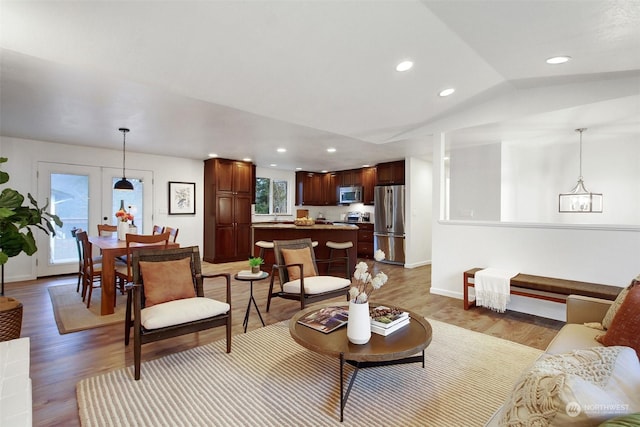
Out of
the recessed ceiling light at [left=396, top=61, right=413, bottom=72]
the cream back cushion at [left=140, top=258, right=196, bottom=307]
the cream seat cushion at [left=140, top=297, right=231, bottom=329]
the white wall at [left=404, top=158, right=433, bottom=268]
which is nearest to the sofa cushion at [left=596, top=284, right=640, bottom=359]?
the recessed ceiling light at [left=396, top=61, right=413, bottom=72]

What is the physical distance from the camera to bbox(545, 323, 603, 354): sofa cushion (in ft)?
5.84

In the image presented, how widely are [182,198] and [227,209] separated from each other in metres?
1.02

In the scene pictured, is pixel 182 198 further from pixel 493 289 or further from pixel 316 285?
pixel 493 289

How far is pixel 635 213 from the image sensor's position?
4.64 meters

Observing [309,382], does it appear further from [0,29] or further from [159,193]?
[159,193]

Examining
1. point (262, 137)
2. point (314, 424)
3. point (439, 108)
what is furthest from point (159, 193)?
point (314, 424)

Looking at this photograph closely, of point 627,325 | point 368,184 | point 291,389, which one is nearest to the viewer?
point 627,325

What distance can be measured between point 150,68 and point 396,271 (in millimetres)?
5264

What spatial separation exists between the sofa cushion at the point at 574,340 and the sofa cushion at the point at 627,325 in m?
0.09

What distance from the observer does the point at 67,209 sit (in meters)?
5.64

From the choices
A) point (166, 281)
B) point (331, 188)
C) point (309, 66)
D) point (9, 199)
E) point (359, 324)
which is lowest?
point (359, 324)

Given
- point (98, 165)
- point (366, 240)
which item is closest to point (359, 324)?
point (366, 240)

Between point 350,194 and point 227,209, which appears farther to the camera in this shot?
point 350,194

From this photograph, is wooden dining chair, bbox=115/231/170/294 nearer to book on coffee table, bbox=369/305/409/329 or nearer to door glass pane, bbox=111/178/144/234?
door glass pane, bbox=111/178/144/234
